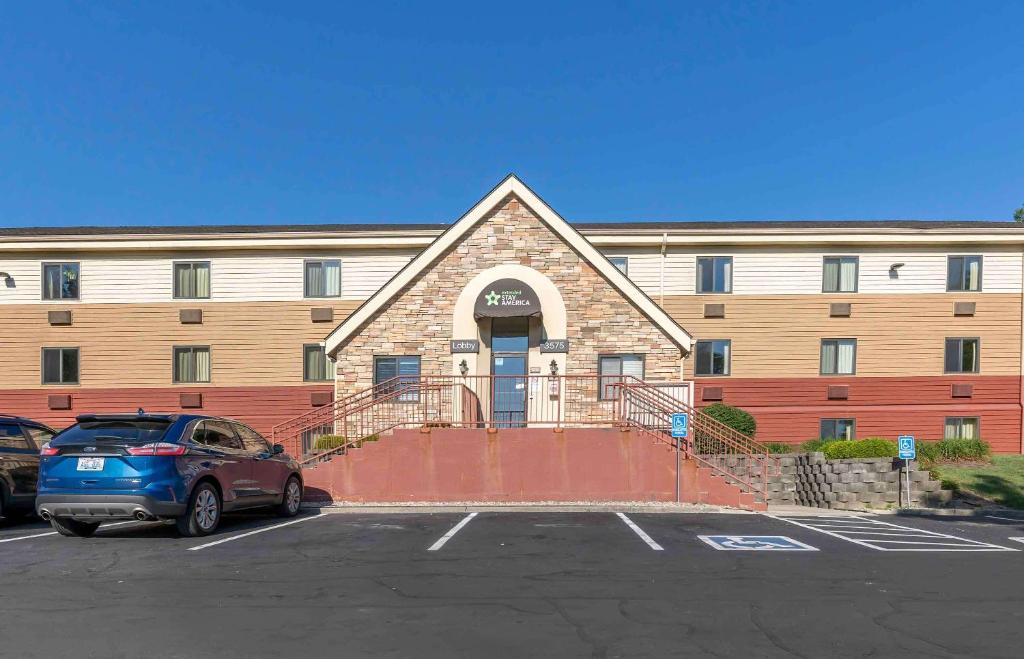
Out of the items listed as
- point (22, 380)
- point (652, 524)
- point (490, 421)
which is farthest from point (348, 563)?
point (22, 380)

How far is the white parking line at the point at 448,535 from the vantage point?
874 centimetres

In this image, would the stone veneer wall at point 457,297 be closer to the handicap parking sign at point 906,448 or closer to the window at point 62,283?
the handicap parking sign at point 906,448

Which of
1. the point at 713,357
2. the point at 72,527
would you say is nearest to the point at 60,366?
the point at 72,527

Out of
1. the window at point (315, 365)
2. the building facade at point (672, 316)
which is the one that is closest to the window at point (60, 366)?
the building facade at point (672, 316)

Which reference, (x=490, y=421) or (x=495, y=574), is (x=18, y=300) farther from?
(x=495, y=574)

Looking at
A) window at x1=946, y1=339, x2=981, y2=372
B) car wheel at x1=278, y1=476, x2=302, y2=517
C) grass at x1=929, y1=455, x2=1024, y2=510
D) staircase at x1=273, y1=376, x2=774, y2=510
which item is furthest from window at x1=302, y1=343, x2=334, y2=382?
window at x1=946, y1=339, x2=981, y2=372

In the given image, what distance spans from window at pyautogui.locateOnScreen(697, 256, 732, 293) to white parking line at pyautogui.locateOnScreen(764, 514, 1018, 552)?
11.5 m

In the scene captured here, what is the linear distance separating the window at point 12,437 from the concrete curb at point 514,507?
464cm

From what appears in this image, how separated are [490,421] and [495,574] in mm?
7661

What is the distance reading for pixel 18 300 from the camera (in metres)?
22.8

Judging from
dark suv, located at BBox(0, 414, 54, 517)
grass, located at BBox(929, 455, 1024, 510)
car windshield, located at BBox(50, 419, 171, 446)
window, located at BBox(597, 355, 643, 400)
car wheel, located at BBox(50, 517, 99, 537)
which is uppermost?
window, located at BBox(597, 355, 643, 400)

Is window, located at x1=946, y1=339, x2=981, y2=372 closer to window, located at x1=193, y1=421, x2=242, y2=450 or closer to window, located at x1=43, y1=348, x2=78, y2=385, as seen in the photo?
window, located at x1=193, y1=421, x2=242, y2=450

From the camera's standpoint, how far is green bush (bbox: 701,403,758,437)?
65.4 feet

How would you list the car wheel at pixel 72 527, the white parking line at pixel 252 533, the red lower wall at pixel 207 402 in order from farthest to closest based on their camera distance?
the red lower wall at pixel 207 402 < the car wheel at pixel 72 527 < the white parking line at pixel 252 533
